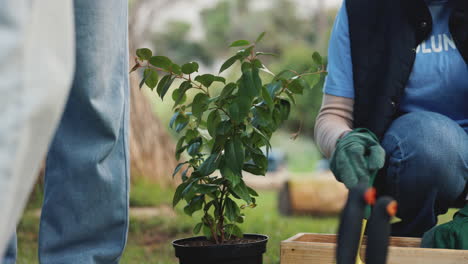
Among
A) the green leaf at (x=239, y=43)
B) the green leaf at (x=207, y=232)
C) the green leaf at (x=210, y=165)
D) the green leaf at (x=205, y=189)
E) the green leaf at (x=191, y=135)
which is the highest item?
the green leaf at (x=239, y=43)

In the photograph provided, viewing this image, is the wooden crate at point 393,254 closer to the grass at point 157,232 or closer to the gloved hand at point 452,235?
the gloved hand at point 452,235

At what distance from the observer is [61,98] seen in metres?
0.71

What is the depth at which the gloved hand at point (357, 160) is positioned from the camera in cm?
100

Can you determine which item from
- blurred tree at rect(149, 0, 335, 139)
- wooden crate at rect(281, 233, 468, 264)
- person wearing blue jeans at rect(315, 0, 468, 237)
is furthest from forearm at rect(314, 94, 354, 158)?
blurred tree at rect(149, 0, 335, 139)

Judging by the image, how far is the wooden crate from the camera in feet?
3.76

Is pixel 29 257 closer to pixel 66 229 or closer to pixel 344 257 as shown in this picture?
pixel 66 229

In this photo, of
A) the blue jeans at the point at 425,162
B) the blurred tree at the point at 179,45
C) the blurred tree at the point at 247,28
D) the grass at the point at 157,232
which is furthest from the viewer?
the blurred tree at the point at 179,45

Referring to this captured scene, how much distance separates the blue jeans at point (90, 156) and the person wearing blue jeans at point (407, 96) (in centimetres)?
47

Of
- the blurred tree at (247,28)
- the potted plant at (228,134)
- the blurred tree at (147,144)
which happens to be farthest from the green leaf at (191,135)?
the blurred tree at (247,28)

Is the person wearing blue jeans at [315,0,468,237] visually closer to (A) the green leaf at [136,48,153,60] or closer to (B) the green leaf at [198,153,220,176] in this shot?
(B) the green leaf at [198,153,220,176]

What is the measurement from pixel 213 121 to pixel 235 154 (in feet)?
0.37

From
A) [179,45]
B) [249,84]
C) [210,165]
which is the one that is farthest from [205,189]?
[179,45]

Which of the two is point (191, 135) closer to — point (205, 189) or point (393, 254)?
point (205, 189)

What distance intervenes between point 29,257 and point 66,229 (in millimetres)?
1091
